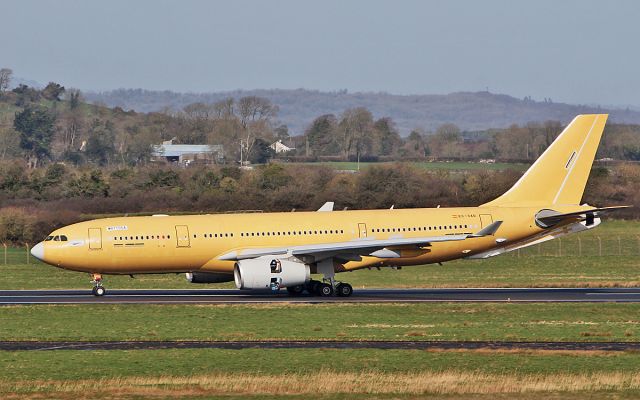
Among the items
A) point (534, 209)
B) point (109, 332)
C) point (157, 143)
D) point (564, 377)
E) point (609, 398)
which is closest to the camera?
point (609, 398)

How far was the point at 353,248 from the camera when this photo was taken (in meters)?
45.7

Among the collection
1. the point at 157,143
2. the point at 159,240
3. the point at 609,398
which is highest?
the point at 157,143

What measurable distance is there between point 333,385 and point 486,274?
34.3 metres

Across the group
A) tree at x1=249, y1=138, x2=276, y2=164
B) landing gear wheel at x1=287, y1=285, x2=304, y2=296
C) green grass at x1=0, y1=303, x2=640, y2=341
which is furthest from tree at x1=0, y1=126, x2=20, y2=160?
green grass at x1=0, y1=303, x2=640, y2=341

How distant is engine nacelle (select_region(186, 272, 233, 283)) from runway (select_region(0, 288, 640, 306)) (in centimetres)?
66

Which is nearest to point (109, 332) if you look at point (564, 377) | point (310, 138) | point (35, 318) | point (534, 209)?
point (35, 318)

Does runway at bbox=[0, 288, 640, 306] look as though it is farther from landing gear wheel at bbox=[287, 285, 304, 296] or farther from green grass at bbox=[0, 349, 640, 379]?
green grass at bbox=[0, 349, 640, 379]

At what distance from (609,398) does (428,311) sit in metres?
16.1

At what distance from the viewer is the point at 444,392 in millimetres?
25891

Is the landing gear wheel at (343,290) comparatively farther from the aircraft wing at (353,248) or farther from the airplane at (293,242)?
the aircraft wing at (353,248)

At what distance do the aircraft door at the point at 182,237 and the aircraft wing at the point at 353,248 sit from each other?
158 cm

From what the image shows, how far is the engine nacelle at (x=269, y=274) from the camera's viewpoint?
45000 mm

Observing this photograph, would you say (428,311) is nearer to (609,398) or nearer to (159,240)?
(159,240)

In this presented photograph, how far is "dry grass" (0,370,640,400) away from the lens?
1021 inches
